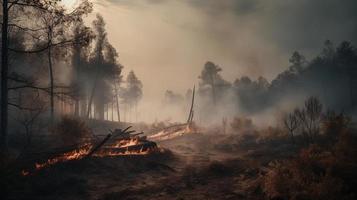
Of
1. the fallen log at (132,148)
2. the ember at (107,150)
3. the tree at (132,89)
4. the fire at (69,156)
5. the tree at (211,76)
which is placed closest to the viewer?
the fire at (69,156)

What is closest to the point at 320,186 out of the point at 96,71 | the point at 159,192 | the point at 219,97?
the point at 159,192

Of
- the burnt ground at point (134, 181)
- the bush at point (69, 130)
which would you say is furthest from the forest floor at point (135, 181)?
the bush at point (69, 130)

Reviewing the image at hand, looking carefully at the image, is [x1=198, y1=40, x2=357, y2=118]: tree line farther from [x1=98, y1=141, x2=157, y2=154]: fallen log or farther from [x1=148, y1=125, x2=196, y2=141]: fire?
[x1=98, y1=141, x2=157, y2=154]: fallen log

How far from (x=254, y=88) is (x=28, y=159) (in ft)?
266

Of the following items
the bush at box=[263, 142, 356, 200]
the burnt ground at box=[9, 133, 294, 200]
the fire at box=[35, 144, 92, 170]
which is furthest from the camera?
the fire at box=[35, 144, 92, 170]

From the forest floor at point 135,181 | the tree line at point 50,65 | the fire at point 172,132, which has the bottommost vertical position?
the forest floor at point 135,181

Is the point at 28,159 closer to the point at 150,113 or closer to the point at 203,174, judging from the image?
the point at 203,174

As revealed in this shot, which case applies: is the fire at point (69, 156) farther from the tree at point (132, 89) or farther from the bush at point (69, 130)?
the tree at point (132, 89)

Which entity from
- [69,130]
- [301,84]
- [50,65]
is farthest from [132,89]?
[69,130]

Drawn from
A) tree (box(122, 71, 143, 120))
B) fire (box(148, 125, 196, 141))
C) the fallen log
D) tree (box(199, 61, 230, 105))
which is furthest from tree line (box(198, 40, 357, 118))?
the fallen log

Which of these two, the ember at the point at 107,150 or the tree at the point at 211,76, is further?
the tree at the point at 211,76

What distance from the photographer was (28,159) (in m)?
15.4

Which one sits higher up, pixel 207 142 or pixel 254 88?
pixel 254 88

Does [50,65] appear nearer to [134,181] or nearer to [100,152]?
[100,152]
